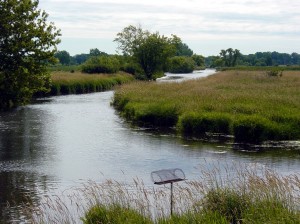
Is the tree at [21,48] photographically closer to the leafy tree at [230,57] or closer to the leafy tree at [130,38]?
the leafy tree at [130,38]

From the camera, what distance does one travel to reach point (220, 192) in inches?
430

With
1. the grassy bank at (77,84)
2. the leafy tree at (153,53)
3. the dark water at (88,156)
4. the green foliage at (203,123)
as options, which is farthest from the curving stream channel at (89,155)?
the leafy tree at (153,53)

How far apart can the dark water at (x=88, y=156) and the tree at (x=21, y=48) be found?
281 cm

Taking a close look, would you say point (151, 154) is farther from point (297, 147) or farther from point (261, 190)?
point (261, 190)

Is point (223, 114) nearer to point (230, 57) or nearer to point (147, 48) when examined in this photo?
point (147, 48)

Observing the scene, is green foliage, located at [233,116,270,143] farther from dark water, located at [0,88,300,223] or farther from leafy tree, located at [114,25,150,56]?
leafy tree, located at [114,25,150,56]

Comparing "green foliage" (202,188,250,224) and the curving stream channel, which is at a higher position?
"green foliage" (202,188,250,224)

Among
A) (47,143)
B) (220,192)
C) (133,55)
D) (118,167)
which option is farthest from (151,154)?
(133,55)

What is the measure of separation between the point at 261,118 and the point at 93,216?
1531 cm

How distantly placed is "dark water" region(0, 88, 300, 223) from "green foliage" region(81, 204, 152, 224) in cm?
274

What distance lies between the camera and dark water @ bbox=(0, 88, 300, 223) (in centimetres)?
1648

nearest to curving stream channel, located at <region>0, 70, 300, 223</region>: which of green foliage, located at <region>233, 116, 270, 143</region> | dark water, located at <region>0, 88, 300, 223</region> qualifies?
dark water, located at <region>0, 88, 300, 223</region>

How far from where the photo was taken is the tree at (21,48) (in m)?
24.3

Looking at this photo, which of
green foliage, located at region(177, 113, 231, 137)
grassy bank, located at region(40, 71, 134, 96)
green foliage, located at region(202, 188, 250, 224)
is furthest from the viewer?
grassy bank, located at region(40, 71, 134, 96)
